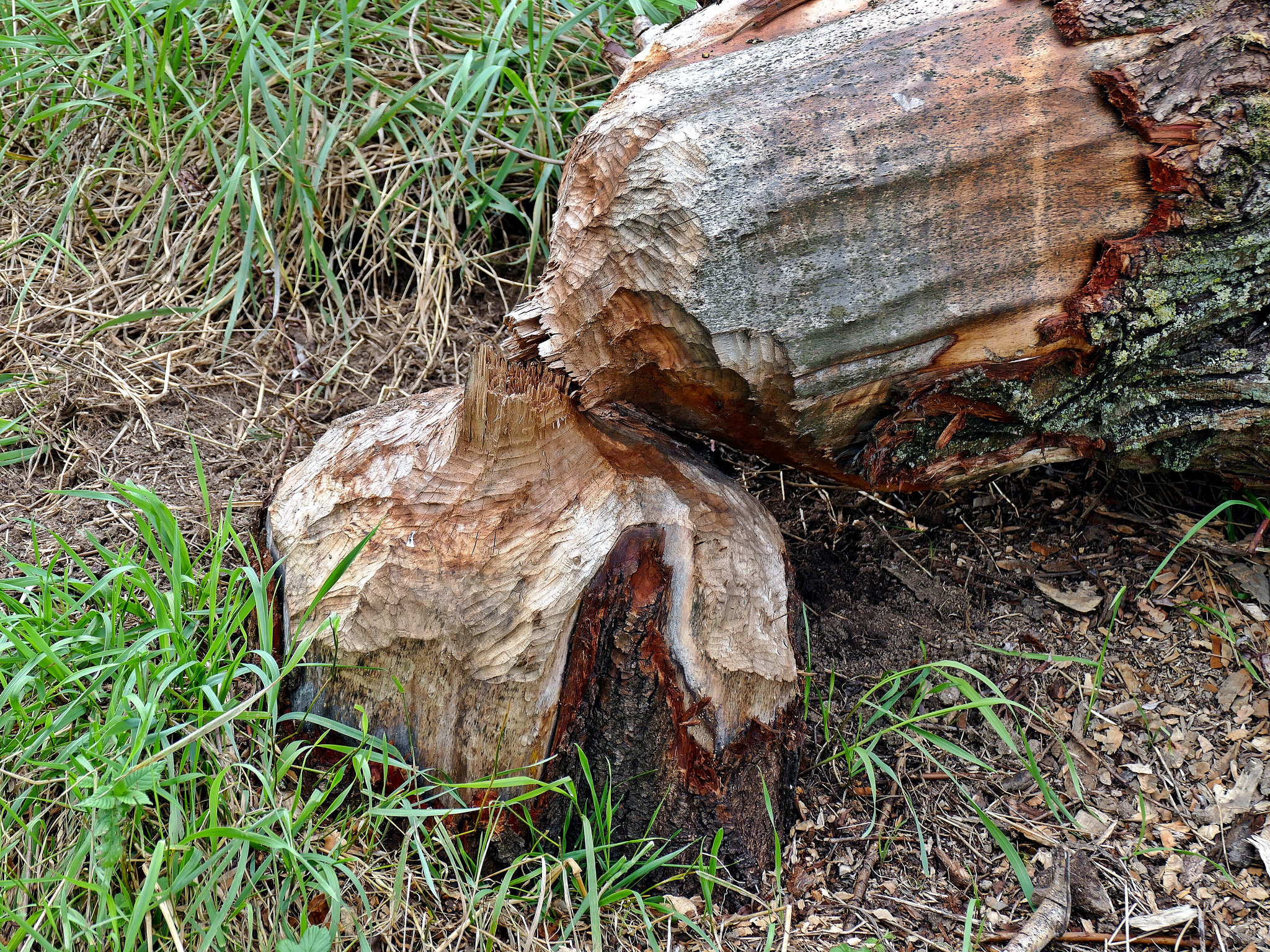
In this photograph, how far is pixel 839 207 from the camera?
1458 mm

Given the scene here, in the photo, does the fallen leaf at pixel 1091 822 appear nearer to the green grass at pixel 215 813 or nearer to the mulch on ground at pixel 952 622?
the mulch on ground at pixel 952 622

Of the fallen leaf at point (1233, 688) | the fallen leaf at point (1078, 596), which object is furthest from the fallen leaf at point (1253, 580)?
the fallen leaf at point (1078, 596)

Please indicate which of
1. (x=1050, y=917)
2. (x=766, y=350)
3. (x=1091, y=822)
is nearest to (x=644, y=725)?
(x=766, y=350)

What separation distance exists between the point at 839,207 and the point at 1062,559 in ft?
3.82

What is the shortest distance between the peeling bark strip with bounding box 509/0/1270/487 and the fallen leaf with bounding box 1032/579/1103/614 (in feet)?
2.07

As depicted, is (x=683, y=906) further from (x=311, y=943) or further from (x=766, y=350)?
(x=766, y=350)

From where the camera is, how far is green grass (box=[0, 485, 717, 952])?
1375 mm

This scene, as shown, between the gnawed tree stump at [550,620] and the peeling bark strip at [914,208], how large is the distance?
192mm

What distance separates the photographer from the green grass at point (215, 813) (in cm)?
138

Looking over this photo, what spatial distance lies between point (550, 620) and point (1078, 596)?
1.26 meters

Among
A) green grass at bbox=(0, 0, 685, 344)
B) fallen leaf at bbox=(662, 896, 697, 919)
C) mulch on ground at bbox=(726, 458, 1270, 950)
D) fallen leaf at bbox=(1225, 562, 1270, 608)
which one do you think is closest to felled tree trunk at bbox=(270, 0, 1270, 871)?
fallen leaf at bbox=(662, 896, 697, 919)

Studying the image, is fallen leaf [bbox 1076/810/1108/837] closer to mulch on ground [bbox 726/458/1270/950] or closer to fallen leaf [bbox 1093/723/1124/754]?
mulch on ground [bbox 726/458/1270/950]

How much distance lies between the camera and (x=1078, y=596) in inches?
82.5

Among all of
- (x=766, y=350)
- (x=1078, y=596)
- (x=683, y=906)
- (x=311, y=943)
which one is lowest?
(x=1078, y=596)
